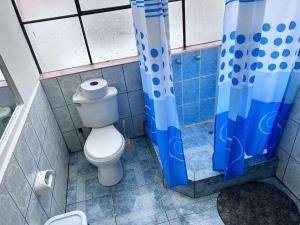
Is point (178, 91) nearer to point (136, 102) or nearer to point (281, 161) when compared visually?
point (136, 102)

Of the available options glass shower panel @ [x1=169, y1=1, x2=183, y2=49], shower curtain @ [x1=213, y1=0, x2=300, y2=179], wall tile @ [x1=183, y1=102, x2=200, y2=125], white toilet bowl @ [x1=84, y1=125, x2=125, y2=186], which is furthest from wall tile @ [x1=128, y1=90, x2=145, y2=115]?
shower curtain @ [x1=213, y1=0, x2=300, y2=179]

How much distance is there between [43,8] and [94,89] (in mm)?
792

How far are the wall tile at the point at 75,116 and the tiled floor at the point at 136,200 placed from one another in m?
0.43

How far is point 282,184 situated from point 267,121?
0.64 metres

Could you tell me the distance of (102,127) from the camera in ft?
7.27

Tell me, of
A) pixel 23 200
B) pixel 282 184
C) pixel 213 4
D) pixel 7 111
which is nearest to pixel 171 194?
pixel 282 184

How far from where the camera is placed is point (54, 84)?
2.12 metres

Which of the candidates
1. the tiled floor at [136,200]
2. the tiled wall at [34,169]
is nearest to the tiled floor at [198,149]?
the tiled floor at [136,200]

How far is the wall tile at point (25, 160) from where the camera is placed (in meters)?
1.32

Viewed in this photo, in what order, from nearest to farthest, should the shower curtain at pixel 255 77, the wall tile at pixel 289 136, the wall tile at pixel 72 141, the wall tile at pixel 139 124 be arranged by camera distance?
the shower curtain at pixel 255 77 → the wall tile at pixel 289 136 → the wall tile at pixel 72 141 → the wall tile at pixel 139 124

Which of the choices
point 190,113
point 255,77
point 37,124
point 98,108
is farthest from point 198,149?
point 37,124

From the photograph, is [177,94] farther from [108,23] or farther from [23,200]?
[23,200]

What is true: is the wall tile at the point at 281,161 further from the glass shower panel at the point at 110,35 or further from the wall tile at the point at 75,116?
the wall tile at the point at 75,116

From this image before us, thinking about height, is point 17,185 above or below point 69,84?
below
